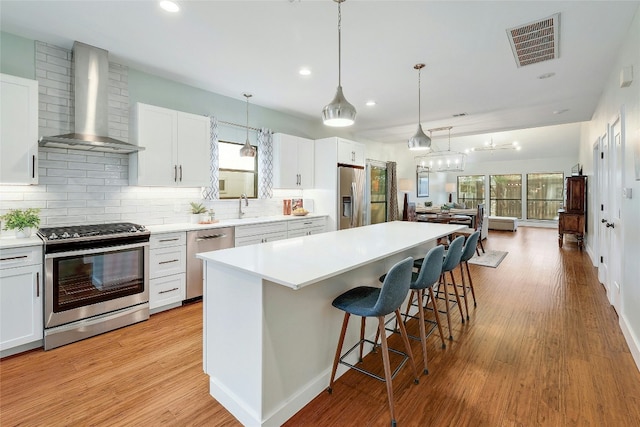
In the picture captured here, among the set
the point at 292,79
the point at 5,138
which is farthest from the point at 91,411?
the point at 292,79

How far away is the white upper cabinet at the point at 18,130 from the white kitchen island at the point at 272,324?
2076 mm

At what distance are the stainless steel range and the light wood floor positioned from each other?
0.16 meters

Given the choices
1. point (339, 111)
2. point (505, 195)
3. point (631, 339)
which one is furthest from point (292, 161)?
point (505, 195)

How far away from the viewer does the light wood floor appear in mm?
1805

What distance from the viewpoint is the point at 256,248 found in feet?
7.52

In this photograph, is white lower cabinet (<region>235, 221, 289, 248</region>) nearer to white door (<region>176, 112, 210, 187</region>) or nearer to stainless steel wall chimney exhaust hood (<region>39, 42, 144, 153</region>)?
white door (<region>176, 112, 210, 187</region>)

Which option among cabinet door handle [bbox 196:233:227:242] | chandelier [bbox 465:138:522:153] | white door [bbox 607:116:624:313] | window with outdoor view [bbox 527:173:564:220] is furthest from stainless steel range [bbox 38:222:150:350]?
window with outdoor view [bbox 527:173:564:220]

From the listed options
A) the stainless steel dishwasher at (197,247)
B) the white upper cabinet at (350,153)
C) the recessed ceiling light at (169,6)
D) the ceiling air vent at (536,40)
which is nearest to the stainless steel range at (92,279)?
the stainless steel dishwasher at (197,247)

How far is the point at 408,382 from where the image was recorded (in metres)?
2.12

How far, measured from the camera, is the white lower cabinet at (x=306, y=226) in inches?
189

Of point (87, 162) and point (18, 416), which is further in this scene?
point (87, 162)

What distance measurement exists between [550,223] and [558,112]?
7.35 metres

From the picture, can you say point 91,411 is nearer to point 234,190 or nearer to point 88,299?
point 88,299

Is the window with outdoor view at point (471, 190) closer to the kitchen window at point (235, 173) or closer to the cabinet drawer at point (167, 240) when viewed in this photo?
the kitchen window at point (235, 173)
